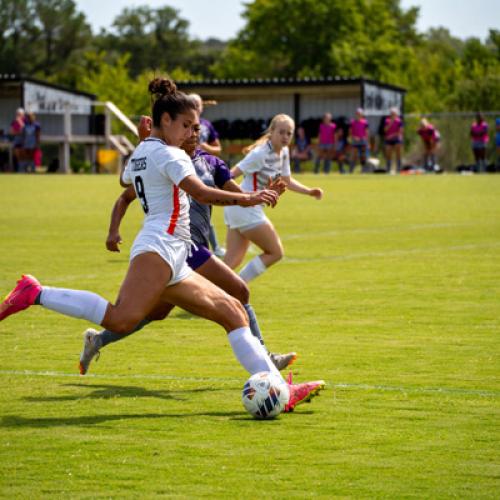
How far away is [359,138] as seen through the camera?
45594 millimetres

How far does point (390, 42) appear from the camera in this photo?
10819 centimetres

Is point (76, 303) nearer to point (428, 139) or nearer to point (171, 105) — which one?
point (171, 105)

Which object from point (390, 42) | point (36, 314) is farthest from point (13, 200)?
point (390, 42)

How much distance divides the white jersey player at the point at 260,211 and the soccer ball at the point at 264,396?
14.9ft

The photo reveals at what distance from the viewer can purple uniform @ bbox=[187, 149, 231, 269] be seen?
9016 millimetres

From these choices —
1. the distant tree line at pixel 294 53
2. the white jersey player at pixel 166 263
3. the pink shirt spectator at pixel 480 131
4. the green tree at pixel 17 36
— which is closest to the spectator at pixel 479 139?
the pink shirt spectator at pixel 480 131

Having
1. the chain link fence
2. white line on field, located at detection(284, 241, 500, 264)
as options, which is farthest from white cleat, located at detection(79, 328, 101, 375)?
the chain link fence

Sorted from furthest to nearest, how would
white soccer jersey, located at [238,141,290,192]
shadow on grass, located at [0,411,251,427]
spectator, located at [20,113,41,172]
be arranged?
spectator, located at [20,113,41,172] < white soccer jersey, located at [238,141,290,192] < shadow on grass, located at [0,411,251,427]

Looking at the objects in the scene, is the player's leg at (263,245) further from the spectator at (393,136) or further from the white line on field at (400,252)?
the spectator at (393,136)

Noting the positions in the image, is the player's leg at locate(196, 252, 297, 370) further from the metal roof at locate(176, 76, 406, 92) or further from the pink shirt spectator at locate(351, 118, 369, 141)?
the metal roof at locate(176, 76, 406, 92)

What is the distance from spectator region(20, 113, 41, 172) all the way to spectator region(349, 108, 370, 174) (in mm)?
11081

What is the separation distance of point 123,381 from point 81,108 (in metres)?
47.7

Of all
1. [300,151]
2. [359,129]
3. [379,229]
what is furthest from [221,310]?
[300,151]

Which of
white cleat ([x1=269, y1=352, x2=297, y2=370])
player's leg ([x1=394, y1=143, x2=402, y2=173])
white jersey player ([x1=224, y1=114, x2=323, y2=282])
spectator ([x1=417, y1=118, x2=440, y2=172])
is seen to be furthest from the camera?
player's leg ([x1=394, y1=143, x2=402, y2=173])
